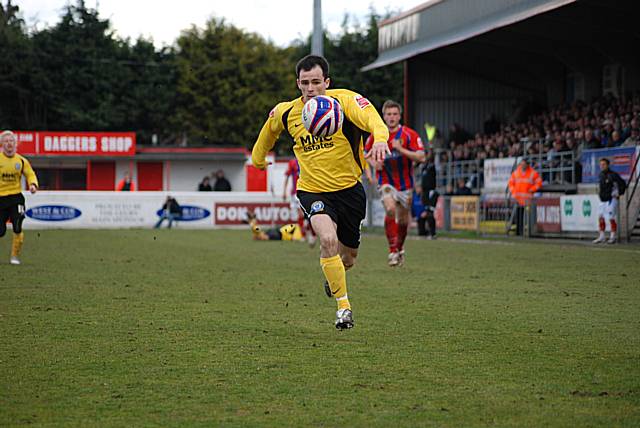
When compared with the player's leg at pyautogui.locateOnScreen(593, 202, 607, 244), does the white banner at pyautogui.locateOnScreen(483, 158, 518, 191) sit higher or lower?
higher

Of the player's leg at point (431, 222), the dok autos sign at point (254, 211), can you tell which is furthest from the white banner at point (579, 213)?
the dok autos sign at point (254, 211)

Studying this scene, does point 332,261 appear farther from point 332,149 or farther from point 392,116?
point 392,116

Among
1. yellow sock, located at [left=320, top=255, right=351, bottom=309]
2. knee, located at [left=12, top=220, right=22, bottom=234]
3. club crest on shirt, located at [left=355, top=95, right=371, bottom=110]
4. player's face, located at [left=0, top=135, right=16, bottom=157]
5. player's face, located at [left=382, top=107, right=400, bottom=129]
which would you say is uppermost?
player's face, located at [left=382, top=107, right=400, bottom=129]

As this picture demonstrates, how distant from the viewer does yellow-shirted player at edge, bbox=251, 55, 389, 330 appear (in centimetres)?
838

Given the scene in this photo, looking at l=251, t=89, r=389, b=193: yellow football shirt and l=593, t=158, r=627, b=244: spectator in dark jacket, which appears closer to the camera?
l=251, t=89, r=389, b=193: yellow football shirt

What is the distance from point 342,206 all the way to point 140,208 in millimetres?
30676

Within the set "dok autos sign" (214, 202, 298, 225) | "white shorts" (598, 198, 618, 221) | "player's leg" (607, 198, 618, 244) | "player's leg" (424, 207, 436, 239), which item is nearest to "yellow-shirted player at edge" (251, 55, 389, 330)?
"player's leg" (607, 198, 618, 244)

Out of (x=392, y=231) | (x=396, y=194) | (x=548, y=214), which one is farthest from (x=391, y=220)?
(x=548, y=214)

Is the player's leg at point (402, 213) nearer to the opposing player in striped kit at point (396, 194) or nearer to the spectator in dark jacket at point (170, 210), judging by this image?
the opposing player in striped kit at point (396, 194)

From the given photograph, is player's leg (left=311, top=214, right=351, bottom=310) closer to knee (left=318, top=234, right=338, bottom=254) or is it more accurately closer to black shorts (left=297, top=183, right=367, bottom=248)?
knee (left=318, top=234, right=338, bottom=254)

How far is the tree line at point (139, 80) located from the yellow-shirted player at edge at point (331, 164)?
6200 centimetres

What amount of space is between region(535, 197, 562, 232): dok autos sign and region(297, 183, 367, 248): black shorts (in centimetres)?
1753

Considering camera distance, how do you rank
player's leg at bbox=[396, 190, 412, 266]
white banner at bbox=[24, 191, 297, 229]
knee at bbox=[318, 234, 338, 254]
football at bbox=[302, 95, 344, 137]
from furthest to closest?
white banner at bbox=[24, 191, 297, 229], player's leg at bbox=[396, 190, 412, 266], knee at bbox=[318, 234, 338, 254], football at bbox=[302, 95, 344, 137]

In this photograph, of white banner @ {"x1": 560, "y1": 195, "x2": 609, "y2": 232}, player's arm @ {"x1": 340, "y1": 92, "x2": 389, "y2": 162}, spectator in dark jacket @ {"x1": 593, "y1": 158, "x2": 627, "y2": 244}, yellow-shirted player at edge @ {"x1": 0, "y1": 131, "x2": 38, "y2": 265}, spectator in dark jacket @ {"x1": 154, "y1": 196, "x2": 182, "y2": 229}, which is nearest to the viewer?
player's arm @ {"x1": 340, "y1": 92, "x2": 389, "y2": 162}
